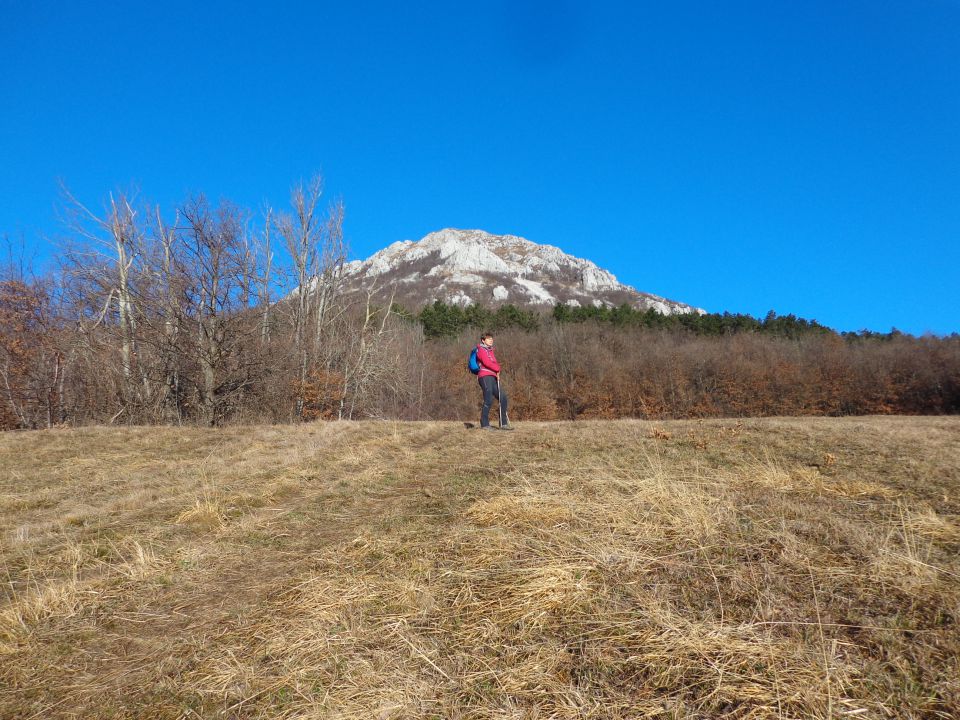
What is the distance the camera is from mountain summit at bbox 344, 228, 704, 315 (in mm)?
129375

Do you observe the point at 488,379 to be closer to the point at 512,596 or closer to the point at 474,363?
the point at 474,363

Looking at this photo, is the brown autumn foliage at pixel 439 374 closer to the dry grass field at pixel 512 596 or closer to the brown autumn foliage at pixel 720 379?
the brown autumn foliage at pixel 720 379

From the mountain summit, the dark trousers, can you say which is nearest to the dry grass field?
the dark trousers

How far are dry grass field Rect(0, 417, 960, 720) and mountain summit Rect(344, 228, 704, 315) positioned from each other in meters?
108

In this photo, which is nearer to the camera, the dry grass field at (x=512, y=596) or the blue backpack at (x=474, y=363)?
the dry grass field at (x=512, y=596)

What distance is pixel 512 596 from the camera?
3004mm

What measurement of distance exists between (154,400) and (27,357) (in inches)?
193

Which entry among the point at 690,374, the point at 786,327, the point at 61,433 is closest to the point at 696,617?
the point at 61,433

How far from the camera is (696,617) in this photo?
8.36 ft

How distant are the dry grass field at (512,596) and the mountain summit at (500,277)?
108 meters

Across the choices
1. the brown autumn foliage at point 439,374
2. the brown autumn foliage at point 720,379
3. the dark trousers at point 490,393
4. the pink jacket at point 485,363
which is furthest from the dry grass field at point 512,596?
the brown autumn foliage at point 720,379

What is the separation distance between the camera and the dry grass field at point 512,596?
2170mm

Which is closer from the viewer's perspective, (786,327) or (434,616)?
(434,616)

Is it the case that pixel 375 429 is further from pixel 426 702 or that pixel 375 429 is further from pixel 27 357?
pixel 27 357
